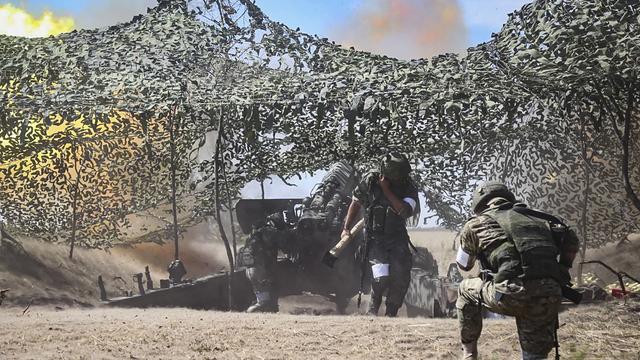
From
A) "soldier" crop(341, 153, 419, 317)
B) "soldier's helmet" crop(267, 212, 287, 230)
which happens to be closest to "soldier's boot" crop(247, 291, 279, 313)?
"soldier's helmet" crop(267, 212, 287, 230)

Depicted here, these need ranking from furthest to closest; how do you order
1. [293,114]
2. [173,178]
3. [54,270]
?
[54,270], [173,178], [293,114]

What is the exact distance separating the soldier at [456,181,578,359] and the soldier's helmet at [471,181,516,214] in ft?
0.27

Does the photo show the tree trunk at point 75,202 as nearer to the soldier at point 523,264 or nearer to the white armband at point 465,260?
the white armband at point 465,260

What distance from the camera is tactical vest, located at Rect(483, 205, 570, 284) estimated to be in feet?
16.6

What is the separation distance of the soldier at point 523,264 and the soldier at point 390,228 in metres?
4.14

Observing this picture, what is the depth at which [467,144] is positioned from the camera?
469 inches

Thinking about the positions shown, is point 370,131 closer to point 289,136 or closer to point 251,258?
point 289,136

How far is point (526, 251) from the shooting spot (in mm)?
5059

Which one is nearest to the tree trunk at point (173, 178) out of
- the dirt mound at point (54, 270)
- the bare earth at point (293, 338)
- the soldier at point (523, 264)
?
the dirt mound at point (54, 270)

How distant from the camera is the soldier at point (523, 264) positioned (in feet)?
16.6

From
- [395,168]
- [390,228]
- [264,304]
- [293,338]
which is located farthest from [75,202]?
[293,338]

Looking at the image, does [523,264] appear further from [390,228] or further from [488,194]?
[390,228]

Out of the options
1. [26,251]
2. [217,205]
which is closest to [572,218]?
[217,205]

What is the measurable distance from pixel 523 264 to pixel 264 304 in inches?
268
